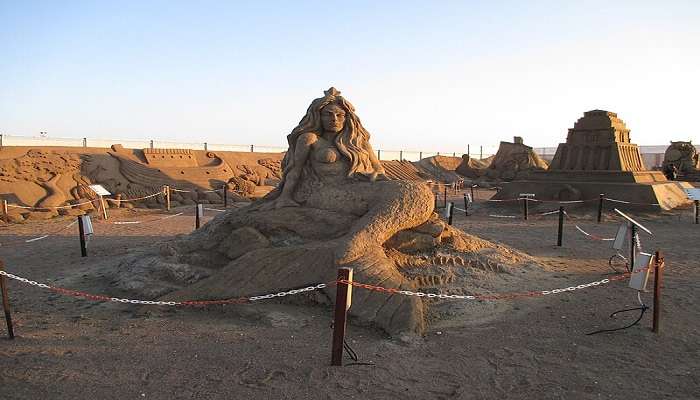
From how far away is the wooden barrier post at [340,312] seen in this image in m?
3.34

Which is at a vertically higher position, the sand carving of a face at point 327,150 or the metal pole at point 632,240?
the sand carving of a face at point 327,150

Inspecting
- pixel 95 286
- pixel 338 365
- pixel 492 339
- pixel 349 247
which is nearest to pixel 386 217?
pixel 349 247

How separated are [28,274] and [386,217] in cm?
495

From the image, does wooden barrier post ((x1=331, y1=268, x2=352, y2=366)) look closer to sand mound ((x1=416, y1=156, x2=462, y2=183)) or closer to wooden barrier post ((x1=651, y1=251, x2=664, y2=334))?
wooden barrier post ((x1=651, y1=251, x2=664, y2=334))

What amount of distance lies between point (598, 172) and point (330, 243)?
12.5m

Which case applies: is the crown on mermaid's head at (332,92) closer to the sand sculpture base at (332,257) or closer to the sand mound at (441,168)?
the sand sculpture base at (332,257)

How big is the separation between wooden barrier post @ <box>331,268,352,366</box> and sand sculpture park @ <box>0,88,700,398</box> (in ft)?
0.06

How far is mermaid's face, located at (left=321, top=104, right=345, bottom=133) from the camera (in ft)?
18.7

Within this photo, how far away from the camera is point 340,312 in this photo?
338 centimetres

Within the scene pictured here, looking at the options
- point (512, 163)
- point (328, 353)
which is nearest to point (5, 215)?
point (328, 353)

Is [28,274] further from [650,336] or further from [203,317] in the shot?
[650,336]

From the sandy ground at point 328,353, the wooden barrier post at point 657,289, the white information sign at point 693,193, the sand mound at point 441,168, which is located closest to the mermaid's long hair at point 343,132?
the sandy ground at point 328,353

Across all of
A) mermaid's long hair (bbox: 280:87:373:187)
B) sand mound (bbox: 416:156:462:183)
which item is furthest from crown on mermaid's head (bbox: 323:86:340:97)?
sand mound (bbox: 416:156:462:183)

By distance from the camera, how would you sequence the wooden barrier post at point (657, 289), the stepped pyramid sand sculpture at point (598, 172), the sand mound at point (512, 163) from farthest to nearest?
the sand mound at point (512, 163) → the stepped pyramid sand sculpture at point (598, 172) → the wooden barrier post at point (657, 289)
